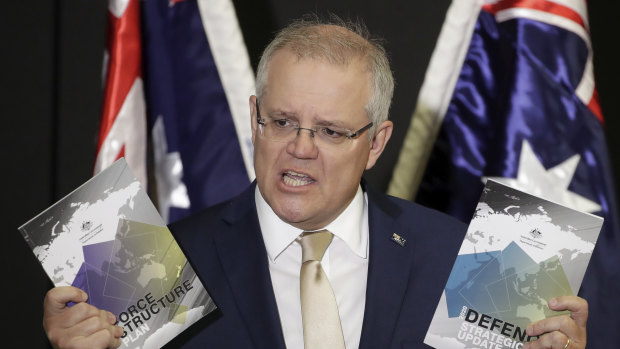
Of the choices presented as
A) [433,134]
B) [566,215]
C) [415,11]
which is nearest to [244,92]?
[433,134]

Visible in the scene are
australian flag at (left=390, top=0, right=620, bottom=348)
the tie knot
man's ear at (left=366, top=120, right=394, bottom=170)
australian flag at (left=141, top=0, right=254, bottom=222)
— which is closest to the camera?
the tie knot

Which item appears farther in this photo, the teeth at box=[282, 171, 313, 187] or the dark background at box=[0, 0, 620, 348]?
the dark background at box=[0, 0, 620, 348]

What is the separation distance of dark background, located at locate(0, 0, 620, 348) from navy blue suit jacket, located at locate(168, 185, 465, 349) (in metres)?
1.03

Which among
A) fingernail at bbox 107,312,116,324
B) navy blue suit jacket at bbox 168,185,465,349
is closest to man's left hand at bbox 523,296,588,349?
navy blue suit jacket at bbox 168,185,465,349

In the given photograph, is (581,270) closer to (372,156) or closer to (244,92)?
(372,156)

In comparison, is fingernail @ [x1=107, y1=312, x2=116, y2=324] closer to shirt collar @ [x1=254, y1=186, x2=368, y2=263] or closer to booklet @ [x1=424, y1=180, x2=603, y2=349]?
shirt collar @ [x1=254, y1=186, x2=368, y2=263]

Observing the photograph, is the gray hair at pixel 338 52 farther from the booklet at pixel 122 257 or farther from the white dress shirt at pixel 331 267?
the booklet at pixel 122 257

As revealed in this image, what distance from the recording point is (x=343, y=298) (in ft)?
5.19

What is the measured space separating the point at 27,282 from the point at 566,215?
198 centimetres

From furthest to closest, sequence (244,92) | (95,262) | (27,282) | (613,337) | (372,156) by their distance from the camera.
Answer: (27,282), (244,92), (613,337), (372,156), (95,262)

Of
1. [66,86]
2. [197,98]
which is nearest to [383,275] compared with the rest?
[197,98]

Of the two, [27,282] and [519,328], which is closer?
[519,328]

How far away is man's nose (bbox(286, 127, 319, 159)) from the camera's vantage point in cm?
148

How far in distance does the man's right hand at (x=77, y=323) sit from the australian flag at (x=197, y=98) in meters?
0.95
